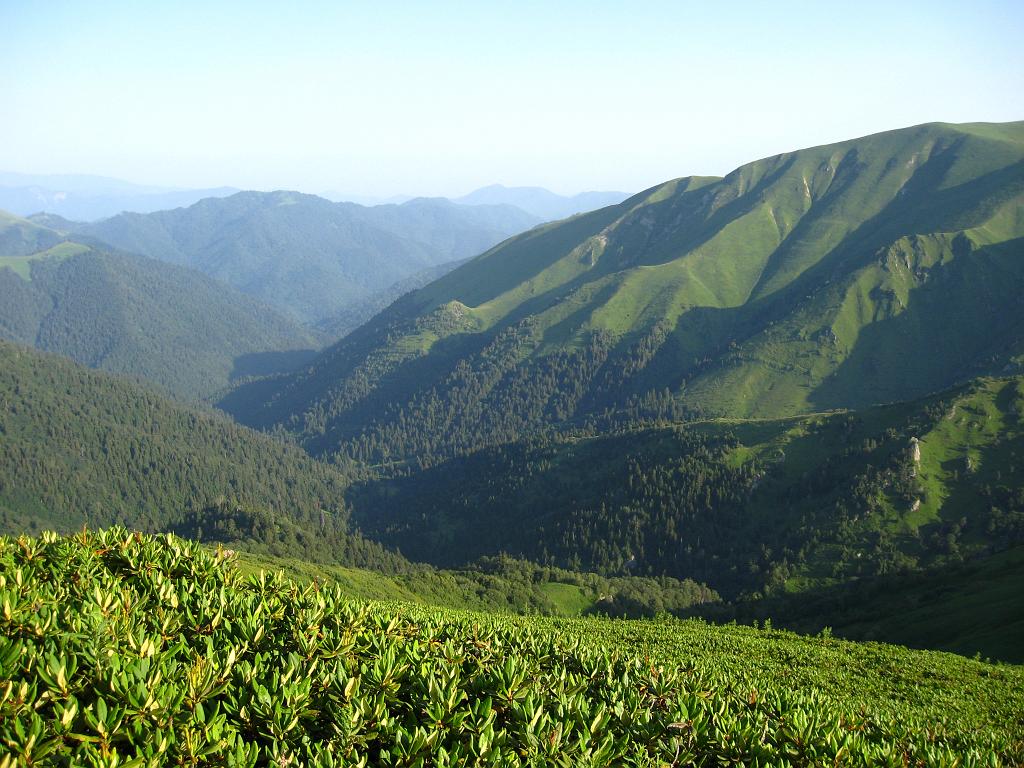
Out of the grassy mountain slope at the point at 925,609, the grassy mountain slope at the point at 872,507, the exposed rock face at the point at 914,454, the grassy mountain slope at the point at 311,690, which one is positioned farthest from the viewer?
the exposed rock face at the point at 914,454

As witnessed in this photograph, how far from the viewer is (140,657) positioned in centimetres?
1152

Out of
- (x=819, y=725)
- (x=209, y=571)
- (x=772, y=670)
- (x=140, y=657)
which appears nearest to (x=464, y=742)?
(x=140, y=657)

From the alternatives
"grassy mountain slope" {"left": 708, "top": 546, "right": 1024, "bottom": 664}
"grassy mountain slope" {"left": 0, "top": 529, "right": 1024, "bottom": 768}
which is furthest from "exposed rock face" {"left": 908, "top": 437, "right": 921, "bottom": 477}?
"grassy mountain slope" {"left": 0, "top": 529, "right": 1024, "bottom": 768}

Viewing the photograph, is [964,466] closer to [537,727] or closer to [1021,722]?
[1021,722]

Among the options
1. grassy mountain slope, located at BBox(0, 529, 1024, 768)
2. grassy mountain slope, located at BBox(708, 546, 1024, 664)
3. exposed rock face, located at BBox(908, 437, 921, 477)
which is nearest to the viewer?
grassy mountain slope, located at BBox(0, 529, 1024, 768)

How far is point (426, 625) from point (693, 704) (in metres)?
7.32

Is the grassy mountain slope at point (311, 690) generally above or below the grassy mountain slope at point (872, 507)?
A: above

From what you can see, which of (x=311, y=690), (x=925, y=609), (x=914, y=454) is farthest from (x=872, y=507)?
(x=311, y=690)

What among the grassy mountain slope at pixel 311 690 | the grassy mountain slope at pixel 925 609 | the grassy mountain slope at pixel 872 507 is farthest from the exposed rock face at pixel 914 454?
the grassy mountain slope at pixel 311 690

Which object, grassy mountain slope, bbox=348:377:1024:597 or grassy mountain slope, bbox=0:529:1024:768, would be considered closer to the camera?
grassy mountain slope, bbox=0:529:1024:768

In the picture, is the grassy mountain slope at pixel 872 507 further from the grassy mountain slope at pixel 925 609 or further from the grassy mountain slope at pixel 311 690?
the grassy mountain slope at pixel 311 690

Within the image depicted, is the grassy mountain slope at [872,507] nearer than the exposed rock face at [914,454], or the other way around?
the grassy mountain slope at [872,507]

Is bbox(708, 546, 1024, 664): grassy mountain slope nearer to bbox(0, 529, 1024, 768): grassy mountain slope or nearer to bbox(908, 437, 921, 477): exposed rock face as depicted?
bbox(908, 437, 921, 477): exposed rock face

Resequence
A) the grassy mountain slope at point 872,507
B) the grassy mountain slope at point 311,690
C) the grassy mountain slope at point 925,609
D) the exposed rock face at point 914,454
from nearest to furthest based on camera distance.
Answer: the grassy mountain slope at point 311,690 → the grassy mountain slope at point 925,609 → the grassy mountain slope at point 872,507 → the exposed rock face at point 914,454
